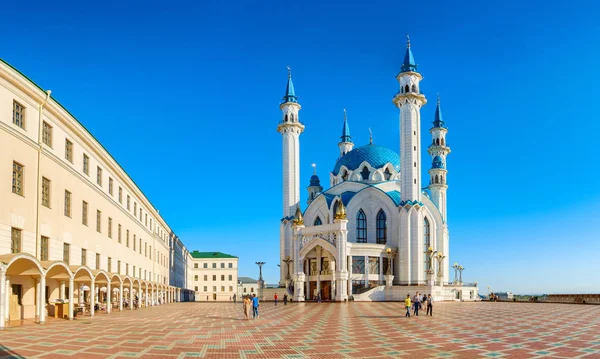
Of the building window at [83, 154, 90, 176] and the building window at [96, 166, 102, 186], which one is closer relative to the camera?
the building window at [83, 154, 90, 176]

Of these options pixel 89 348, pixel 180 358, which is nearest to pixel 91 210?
pixel 89 348

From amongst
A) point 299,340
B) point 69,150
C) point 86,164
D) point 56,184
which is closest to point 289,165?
point 86,164

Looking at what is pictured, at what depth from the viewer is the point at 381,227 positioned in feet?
237

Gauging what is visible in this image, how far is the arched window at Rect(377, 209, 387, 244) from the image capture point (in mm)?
71750

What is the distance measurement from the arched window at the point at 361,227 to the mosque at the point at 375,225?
0.42 feet

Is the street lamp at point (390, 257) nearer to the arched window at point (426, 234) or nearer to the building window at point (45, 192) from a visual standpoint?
the arched window at point (426, 234)

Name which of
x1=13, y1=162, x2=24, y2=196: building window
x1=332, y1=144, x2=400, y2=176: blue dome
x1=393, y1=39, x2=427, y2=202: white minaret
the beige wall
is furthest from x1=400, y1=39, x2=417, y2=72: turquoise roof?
x1=13, y1=162, x2=24, y2=196: building window

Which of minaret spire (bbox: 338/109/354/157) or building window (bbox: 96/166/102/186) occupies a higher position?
minaret spire (bbox: 338/109/354/157)

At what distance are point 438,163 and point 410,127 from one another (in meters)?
15.7

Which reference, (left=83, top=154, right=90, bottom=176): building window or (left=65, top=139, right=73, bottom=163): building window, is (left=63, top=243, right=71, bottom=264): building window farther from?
(left=83, top=154, right=90, bottom=176): building window

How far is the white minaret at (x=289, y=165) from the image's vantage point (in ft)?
253

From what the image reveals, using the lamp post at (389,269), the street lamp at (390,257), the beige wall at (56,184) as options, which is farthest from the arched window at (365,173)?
the beige wall at (56,184)

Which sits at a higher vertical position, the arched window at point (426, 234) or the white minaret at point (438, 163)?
the white minaret at point (438, 163)

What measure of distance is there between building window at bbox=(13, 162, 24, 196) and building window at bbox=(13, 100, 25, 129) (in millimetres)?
1885
